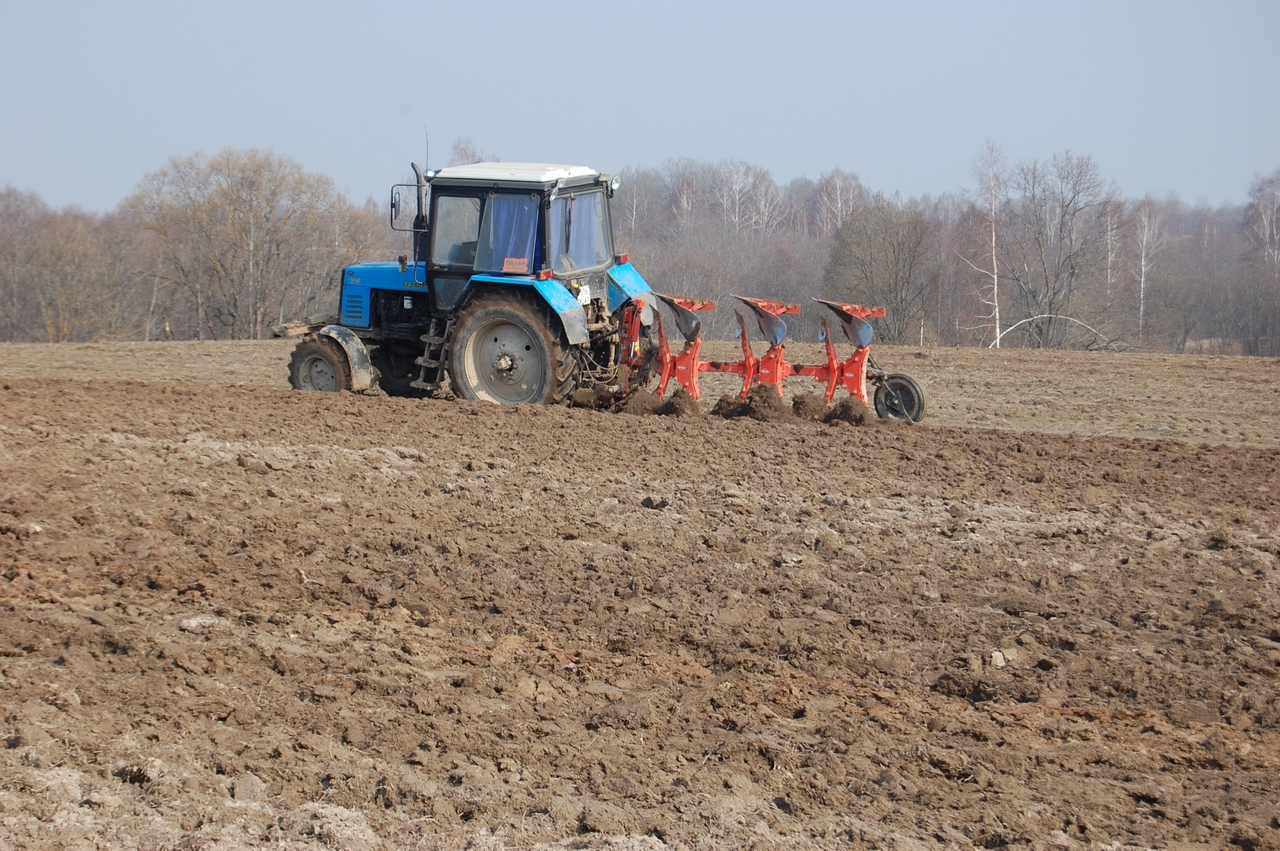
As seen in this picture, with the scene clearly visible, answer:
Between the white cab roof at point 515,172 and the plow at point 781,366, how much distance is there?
1.42 meters

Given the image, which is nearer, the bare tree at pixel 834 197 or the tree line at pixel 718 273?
the tree line at pixel 718 273

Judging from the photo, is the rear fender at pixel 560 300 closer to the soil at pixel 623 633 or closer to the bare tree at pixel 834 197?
the soil at pixel 623 633

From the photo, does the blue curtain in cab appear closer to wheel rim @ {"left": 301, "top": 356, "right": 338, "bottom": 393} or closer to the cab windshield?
the cab windshield

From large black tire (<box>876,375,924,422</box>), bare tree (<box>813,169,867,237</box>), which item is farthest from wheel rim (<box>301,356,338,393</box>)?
bare tree (<box>813,169,867,237</box>)

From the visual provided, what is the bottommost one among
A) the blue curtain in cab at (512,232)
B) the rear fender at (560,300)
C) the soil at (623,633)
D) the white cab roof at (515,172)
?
the soil at (623,633)

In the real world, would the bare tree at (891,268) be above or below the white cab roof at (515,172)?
above

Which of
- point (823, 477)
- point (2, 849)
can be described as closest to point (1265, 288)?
point (823, 477)

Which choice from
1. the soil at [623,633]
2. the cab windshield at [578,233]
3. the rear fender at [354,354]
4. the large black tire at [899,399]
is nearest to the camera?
the soil at [623,633]

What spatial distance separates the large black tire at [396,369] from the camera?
10641mm

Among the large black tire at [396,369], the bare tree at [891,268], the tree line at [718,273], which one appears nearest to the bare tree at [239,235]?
the tree line at [718,273]

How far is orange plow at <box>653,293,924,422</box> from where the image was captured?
956 centimetres

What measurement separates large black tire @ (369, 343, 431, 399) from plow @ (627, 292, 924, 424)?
2578mm

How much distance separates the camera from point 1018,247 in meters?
37.2

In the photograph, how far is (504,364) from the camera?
957 centimetres
